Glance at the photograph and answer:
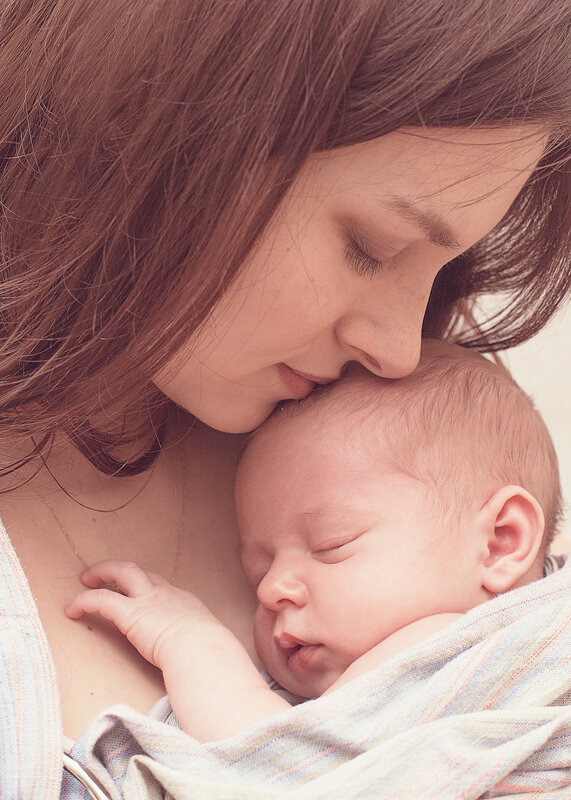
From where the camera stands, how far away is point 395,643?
0.87 metres

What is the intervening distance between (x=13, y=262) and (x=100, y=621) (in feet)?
1.23

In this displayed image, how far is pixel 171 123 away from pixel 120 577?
471 millimetres

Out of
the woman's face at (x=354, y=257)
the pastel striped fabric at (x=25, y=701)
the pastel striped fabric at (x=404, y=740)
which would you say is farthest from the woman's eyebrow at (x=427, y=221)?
the pastel striped fabric at (x=25, y=701)

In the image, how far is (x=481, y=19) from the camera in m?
0.72

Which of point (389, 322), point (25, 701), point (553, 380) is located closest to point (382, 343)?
point (389, 322)

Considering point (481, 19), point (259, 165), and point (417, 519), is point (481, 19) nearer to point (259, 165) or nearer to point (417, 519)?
point (259, 165)

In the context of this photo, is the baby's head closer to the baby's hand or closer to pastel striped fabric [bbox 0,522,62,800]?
the baby's hand

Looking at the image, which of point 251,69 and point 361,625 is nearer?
point 251,69

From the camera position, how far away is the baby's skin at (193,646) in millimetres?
809

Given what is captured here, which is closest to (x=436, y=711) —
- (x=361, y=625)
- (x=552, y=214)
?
(x=361, y=625)

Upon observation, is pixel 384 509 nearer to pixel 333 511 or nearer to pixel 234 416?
pixel 333 511

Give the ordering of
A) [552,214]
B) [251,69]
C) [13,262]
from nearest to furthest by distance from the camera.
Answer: [251,69] → [13,262] → [552,214]

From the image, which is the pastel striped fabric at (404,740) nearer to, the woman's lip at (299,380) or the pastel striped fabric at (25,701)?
the pastel striped fabric at (25,701)

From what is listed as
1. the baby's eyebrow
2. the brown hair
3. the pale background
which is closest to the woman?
the brown hair
